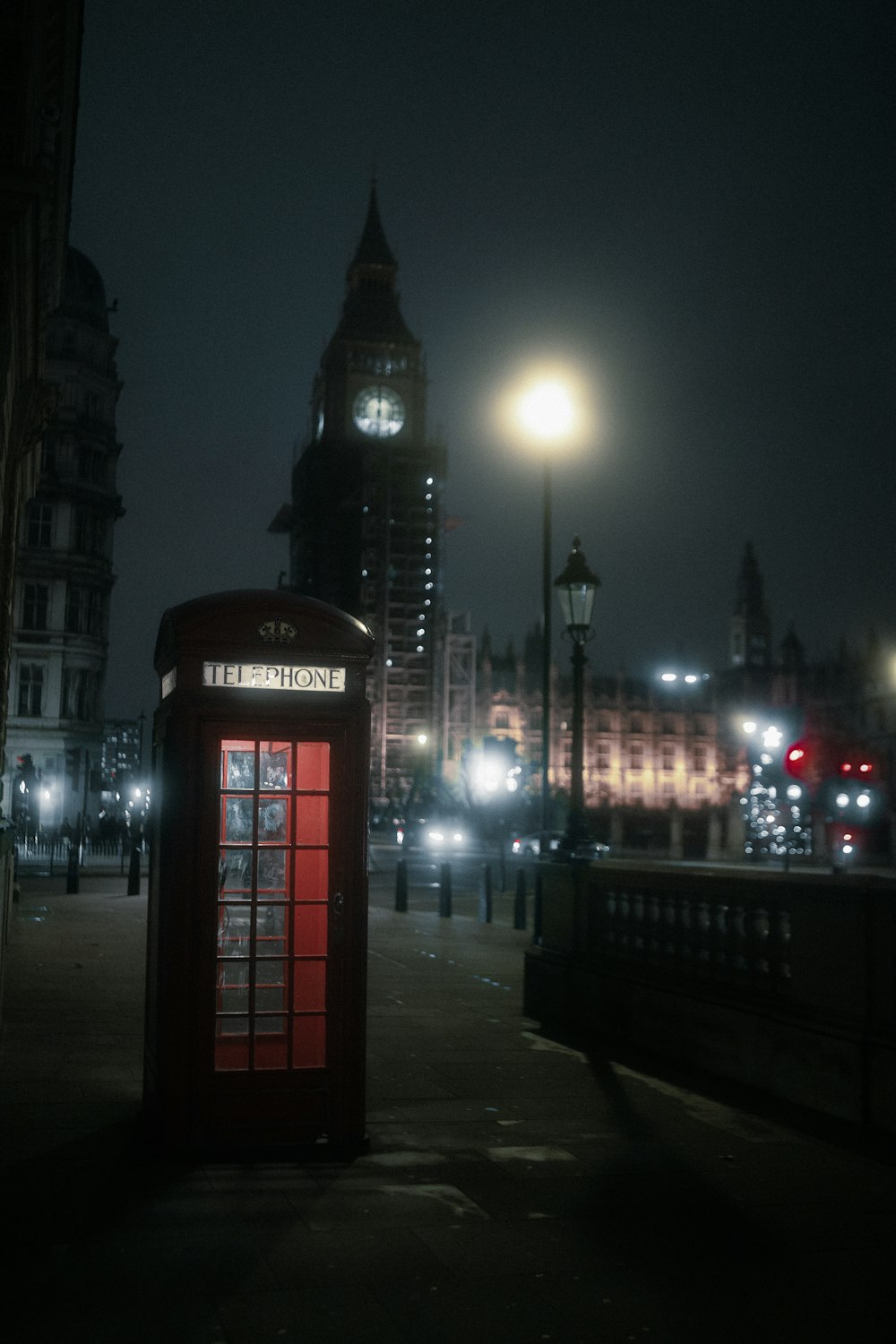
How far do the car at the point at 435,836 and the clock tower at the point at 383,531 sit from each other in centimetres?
2655

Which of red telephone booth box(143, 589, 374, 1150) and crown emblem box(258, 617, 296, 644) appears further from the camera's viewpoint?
crown emblem box(258, 617, 296, 644)

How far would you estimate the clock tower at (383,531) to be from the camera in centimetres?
9938

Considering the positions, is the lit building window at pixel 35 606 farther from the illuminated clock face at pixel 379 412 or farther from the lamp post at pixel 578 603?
the illuminated clock face at pixel 379 412

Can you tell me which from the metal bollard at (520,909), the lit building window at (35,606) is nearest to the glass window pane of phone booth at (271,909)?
the metal bollard at (520,909)

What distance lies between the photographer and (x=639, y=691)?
393 feet

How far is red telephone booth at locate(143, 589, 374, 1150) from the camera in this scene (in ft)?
21.6

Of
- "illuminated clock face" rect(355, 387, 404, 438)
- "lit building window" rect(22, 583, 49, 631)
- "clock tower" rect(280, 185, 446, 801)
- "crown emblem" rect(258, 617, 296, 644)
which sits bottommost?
"crown emblem" rect(258, 617, 296, 644)

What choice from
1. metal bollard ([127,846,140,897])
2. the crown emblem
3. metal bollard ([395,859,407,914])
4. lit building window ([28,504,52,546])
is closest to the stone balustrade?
the crown emblem

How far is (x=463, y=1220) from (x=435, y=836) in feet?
173

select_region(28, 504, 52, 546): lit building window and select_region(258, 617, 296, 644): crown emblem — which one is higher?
select_region(28, 504, 52, 546): lit building window

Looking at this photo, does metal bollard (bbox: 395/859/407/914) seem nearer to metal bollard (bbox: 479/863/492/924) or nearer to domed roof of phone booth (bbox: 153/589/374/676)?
metal bollard (bbox: 479/863/492/924)

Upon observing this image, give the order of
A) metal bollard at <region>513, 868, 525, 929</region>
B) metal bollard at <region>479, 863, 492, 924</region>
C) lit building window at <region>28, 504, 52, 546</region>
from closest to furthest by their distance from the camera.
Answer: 1. metal bollard at <region>513, 868, 525, 929</region>
2. metal bollard at <region>479, 863, 492, 924</region>
3. lit building window at <region>28, 504, 52, 546</region>

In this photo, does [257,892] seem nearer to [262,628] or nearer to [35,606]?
[262,628]

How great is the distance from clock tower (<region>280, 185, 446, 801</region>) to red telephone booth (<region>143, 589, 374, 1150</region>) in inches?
3367
